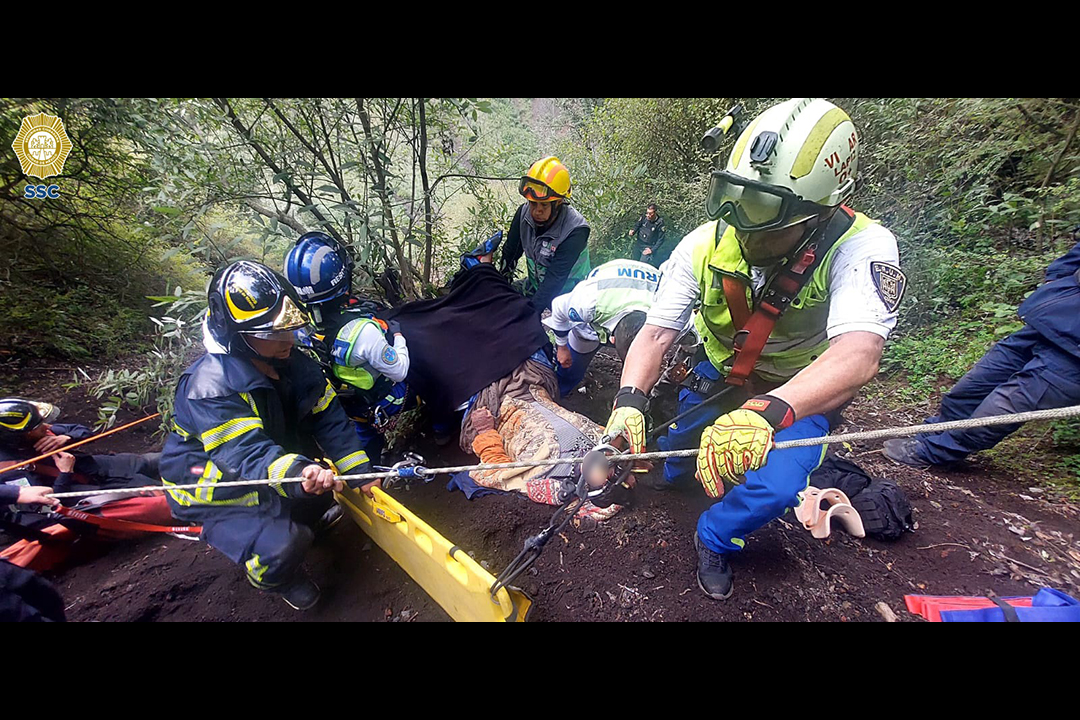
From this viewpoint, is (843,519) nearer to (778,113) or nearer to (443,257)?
(778,113)

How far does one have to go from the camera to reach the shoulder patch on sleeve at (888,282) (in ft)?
5.00

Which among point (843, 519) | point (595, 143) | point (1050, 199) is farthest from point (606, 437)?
point (595, 143)

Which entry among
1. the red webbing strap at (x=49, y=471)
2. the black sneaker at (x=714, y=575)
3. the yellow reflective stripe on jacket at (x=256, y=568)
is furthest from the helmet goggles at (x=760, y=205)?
the red webbing strap at (x=49, y=471)

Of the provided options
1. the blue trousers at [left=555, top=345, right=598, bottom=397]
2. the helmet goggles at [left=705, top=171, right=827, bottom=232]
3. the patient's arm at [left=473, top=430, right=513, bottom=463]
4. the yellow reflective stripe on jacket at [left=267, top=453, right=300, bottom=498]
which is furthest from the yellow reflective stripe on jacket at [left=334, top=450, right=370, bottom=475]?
the helmet goggles at [left=705, top=171, right=827, bottom=232]

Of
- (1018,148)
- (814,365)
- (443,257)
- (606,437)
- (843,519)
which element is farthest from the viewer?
(443,257)

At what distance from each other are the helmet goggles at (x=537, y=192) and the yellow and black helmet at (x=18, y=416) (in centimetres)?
372

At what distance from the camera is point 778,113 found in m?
1.59

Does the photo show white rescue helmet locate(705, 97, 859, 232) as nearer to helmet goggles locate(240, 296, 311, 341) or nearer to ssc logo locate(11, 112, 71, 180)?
helmet goggles locate(240, 296, 311, 341)

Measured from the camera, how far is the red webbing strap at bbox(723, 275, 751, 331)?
1.91 m

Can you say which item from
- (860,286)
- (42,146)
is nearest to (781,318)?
(860,286)

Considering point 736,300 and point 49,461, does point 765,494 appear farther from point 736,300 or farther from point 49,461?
point 49,461

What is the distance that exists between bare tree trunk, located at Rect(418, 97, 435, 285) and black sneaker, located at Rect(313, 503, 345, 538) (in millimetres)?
2440

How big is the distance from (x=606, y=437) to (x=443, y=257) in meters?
3.53

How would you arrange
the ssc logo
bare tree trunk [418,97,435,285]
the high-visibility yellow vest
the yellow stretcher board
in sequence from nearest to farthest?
the yellow stretcher board
the high-visibility yellow vest
the ssc logo
bare tree trunk [418,97,435,285]
